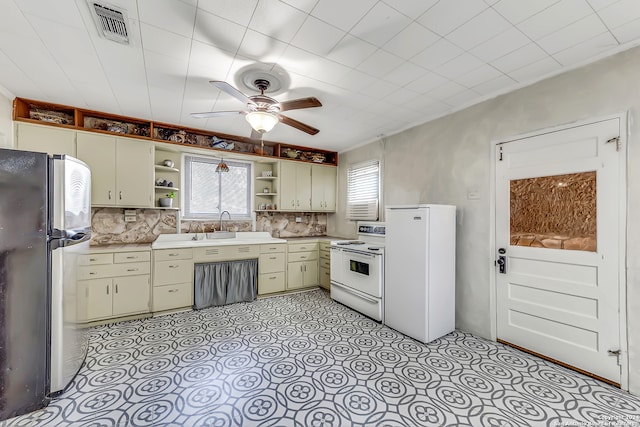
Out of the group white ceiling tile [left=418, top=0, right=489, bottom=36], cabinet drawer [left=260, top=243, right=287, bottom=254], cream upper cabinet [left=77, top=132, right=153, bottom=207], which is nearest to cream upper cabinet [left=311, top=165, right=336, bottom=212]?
cabinet drawer [left=260, top=243, right=287, bottom=254]

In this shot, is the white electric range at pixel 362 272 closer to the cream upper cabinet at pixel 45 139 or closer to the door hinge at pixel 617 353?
the door hinge at pixel 617 353

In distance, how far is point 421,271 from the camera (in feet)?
9.18

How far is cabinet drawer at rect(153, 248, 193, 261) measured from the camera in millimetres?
3408

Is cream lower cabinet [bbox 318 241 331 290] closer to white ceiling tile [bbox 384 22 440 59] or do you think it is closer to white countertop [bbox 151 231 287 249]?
white countertop [bbox 151 231 287 249]

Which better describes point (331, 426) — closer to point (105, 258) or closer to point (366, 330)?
point (366, 330)

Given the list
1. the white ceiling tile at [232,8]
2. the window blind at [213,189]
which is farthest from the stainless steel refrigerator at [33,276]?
the window blind at [213,189]

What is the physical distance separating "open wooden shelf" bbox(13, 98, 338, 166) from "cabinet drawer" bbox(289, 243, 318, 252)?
5.47 ft

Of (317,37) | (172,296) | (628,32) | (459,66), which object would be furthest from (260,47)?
(172,296)

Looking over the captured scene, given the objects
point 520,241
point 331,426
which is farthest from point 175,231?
point 520,241

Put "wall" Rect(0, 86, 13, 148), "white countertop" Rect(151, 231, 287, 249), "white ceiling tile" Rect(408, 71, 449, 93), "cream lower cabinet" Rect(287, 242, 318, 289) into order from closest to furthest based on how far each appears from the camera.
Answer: "white ceiling tile" Rect(408, 71, 449, 93) < "wall" Rect(0, 86, 13, 148) < "white countertop" Rect(151, 231, 287, 249) < "cream lower cabinet" Rect(287, 242, 318, 289)

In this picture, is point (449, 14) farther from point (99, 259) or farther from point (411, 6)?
point (99, 259)

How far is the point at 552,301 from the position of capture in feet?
7.80

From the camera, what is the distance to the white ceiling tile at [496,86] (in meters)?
2.50

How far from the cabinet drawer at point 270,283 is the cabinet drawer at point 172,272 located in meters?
1.05
